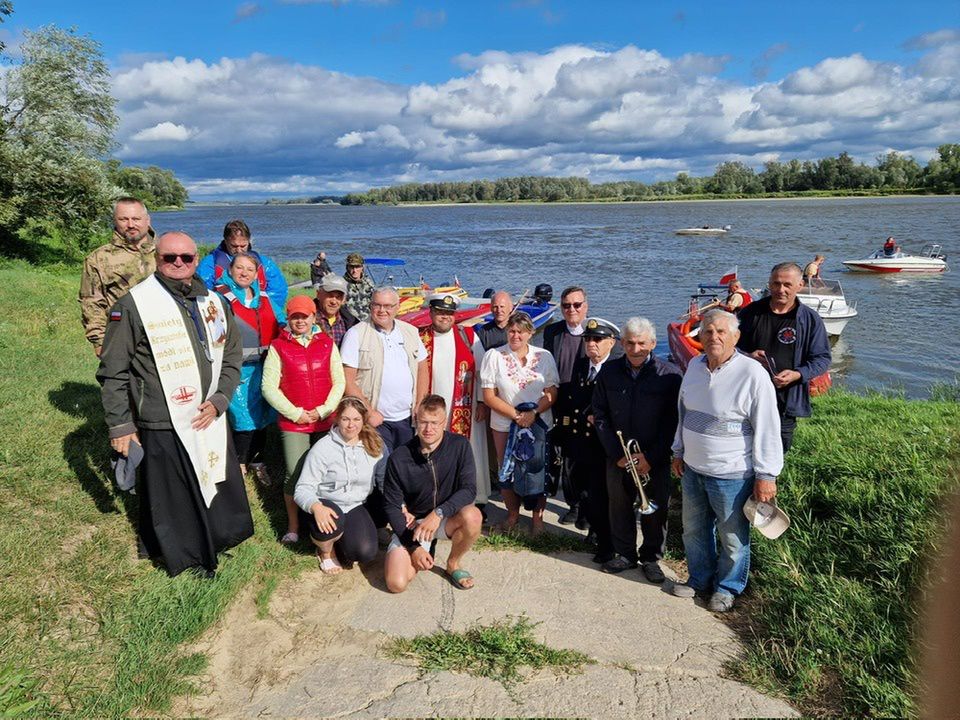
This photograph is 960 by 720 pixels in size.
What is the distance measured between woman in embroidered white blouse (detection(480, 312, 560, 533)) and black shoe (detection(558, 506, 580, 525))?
100cm

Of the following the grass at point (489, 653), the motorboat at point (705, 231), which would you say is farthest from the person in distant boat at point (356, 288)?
the motorboat at point (705, 231)

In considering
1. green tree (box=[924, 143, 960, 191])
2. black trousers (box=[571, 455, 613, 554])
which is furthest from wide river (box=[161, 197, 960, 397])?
green tree (box=[924, 143, 960, 191])

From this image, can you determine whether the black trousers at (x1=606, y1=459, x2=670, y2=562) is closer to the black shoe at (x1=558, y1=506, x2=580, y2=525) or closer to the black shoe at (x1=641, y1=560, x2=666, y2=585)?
the black shoe at (x1=641, y1=560, x2=666, y2=585)

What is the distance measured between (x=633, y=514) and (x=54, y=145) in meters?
23.6

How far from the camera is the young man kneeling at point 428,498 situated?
181 inches

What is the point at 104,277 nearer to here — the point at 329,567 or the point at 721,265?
the point at 329,567

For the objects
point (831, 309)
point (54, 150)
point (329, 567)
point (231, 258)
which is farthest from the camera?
point (54, 150)

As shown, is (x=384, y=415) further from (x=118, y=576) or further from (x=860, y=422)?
(x=860, y=422)

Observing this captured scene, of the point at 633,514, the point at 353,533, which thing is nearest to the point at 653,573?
the point at 633,514

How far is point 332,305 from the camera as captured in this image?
A: 18.0 ft

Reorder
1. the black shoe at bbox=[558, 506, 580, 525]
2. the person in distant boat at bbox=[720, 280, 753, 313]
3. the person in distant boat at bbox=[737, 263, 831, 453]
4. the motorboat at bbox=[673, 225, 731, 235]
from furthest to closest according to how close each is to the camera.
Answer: the motorboat at bbox=[673, 225, 731, 235] < the person in distant boat at bbox=[720, 280, 753, 313] < the black shoe at bbox=[558, 506, 580, 525] < the person in distant boat at bbox=[737, 263, 831, 453]

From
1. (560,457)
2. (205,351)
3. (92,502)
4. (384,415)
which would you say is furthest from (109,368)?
(560,457)

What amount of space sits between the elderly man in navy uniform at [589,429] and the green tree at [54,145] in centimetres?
2009

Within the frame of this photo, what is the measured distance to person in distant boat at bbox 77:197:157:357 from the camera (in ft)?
15.8
